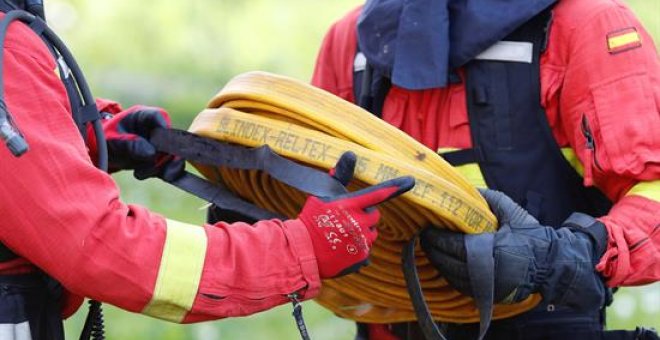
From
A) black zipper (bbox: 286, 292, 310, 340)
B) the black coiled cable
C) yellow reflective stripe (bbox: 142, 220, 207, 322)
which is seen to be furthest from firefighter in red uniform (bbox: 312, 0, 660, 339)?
the black coiled cable

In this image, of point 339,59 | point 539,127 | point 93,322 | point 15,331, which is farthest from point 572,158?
point 15,331

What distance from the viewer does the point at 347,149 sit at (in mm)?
2244

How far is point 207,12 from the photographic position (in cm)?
910

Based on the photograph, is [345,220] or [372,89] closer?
[345,220]

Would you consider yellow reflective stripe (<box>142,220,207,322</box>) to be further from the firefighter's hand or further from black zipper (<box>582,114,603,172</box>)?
black zipper (<box>582,114,603,172</box>)

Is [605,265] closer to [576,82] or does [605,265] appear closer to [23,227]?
[576,82]

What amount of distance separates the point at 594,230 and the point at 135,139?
1.19 m

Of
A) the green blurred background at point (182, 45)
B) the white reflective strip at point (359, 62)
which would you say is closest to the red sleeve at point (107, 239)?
the white reflective strip at point (359, 62)

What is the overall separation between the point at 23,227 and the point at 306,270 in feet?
1.89

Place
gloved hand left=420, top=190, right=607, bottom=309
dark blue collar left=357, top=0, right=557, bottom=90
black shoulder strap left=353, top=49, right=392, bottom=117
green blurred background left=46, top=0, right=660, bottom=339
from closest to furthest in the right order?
1. gloved hand left=420, top=190, right=607, bottom=309
2. dark blue collar left=357, top=0, right=557, bottom=90
3. black shoulder strap left=353, top=49, right=392, bottom=117
4. green blurred background left=46, top=0, right=660, bottom=339

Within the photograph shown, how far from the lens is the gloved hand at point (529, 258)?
237 cm

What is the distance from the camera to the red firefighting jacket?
254 cm

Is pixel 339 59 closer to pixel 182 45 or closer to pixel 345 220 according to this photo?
pixel 345 220

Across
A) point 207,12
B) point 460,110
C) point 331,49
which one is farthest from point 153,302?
point 207,12
